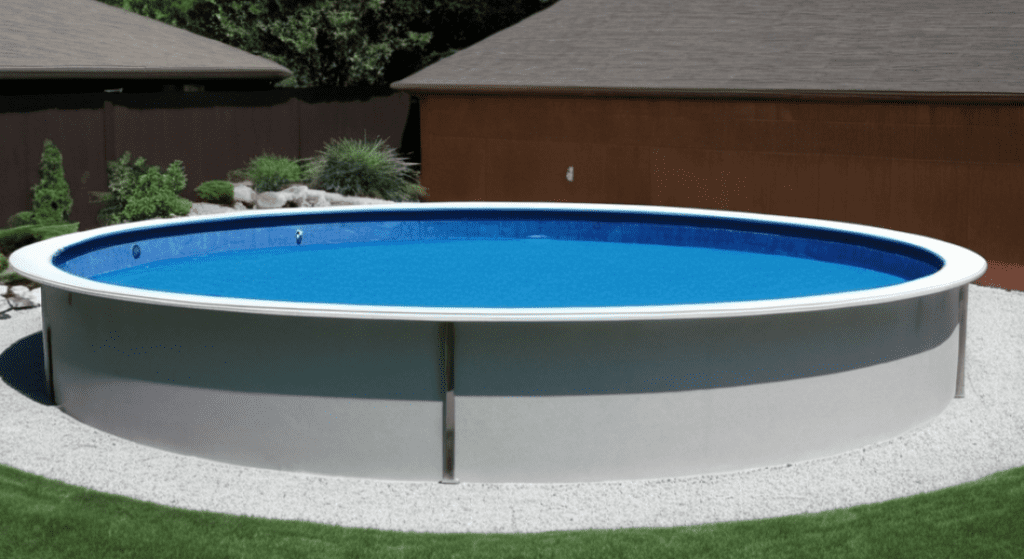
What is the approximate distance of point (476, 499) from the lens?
6.80 metres

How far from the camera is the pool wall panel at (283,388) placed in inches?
271

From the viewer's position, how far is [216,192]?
18.2 m

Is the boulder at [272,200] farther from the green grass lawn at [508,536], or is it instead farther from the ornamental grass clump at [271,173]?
the green grass lawn at [508,536]

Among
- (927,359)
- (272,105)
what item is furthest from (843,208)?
(272,105)

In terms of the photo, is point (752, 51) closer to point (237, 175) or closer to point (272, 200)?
point (272, 200)

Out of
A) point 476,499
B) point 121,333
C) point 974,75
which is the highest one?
point 974,75

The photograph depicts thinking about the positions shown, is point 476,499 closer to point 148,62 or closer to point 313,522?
point 313,522

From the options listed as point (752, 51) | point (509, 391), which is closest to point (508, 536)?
point (509, 391)

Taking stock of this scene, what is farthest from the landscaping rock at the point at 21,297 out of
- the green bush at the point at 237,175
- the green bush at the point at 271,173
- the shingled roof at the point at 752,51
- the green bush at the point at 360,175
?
the shingled roof at the point at 752,51

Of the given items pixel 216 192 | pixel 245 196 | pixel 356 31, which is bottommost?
pixel 245 196

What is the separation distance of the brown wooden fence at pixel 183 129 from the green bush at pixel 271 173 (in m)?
0.45

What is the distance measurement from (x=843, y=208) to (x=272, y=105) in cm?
1020

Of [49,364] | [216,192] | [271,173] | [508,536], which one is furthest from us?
[271,173]

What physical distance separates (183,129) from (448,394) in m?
13.0
